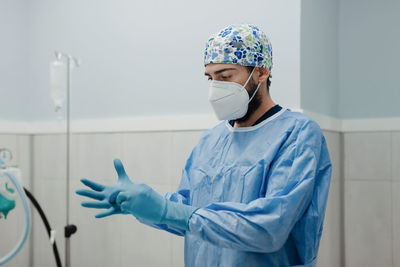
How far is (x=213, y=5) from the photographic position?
1.95 m

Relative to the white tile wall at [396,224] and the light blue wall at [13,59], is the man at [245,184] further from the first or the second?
the light blue wall at [13,59]

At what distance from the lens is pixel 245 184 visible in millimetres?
1239

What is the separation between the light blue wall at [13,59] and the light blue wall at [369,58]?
1878 millimetres

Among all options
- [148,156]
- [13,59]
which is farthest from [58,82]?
[148,156]

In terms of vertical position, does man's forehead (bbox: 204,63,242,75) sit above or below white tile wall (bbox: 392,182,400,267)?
above

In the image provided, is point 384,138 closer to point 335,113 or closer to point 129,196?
point 335,113

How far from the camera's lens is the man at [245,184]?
1076 millimetres

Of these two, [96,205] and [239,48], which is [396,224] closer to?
[239,48]

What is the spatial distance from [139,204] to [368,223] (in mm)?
1580

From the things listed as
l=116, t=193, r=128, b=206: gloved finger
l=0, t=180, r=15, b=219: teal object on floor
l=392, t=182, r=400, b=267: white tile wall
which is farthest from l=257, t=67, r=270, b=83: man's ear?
l=0, t=180, r=15, b=219: teal object on floor

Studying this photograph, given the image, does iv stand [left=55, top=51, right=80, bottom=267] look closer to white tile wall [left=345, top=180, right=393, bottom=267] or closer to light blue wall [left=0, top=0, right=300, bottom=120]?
light blue wall [left=0, top=0, right=300, bottom=120]

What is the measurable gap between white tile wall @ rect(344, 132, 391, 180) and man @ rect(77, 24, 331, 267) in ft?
3.53

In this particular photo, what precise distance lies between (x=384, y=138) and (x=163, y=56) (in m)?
1.23

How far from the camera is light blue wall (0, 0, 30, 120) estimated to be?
→ 2408 millimetres
